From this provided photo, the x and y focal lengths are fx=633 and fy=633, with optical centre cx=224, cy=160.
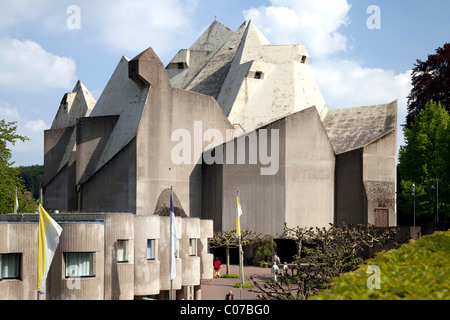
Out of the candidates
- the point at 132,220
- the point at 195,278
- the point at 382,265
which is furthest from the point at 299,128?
the point at 382,265

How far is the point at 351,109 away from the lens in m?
64.0

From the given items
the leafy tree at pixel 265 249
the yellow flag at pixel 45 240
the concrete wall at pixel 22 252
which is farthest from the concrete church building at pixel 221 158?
the yellow flag at pixel 45 240

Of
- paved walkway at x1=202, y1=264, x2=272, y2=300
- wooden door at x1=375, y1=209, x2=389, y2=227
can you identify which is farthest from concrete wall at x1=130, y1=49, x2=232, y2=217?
wooden door at x1=375, y1=209, x2=389, y2=227

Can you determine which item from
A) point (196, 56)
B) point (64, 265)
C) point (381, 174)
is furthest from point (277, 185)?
point (64, 265)

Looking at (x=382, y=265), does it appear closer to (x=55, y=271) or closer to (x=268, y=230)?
(x=55, y=271)

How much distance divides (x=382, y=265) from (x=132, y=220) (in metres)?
18.1

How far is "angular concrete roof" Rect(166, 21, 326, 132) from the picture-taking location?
206ft

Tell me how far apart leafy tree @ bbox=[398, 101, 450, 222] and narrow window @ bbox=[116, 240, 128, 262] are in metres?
35.0

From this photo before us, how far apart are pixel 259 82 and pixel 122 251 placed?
42.6 meters

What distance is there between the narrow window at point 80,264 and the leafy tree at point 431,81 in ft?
149

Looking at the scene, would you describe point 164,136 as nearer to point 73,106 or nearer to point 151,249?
point 73,106

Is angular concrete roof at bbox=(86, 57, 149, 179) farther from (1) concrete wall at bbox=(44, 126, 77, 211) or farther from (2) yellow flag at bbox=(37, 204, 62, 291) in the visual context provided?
(2) yellow flag at bbox=(37, 204, 62, 291)

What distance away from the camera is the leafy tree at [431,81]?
6037 cm

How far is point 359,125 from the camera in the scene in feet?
200
